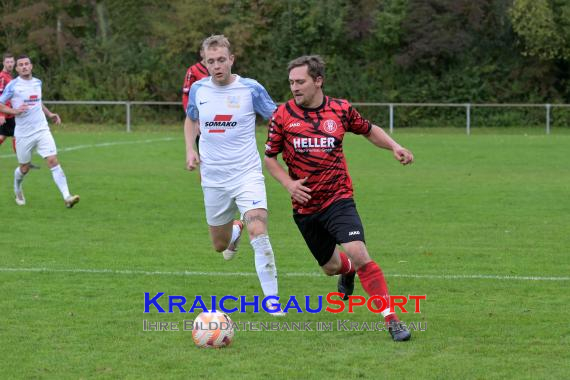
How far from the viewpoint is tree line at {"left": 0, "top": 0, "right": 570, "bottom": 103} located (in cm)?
4059

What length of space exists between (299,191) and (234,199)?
128 centimetres

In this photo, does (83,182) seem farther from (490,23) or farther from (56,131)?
(490,23)

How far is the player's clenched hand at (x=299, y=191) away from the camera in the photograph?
22.0 feet

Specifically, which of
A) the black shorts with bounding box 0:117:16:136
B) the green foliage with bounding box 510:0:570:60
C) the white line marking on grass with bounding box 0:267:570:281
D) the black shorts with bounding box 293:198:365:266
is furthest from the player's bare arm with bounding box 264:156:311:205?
the green foliage with bounding box 510:0:570:60

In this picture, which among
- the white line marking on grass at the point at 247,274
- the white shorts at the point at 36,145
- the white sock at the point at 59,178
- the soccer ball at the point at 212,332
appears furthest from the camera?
Answer: the white shorts at the point at 36,145

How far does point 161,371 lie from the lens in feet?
18.9

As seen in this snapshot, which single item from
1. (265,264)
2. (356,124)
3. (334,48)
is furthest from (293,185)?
(334,48)

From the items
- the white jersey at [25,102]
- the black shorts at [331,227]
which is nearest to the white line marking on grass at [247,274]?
the black shorts at [331,227]

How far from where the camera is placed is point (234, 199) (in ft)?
26.0

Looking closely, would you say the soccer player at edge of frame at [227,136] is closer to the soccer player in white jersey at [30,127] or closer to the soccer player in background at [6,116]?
the soccer player in white jersey at [30,127]

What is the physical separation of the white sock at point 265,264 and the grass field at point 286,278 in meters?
0.25

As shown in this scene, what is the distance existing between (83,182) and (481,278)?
10665 mm

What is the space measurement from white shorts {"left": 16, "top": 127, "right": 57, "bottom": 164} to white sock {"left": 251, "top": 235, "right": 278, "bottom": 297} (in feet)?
24.6

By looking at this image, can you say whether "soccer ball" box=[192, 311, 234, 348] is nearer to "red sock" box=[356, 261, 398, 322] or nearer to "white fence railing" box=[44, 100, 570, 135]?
"red sock" box=[356, 261, 398, 322]
